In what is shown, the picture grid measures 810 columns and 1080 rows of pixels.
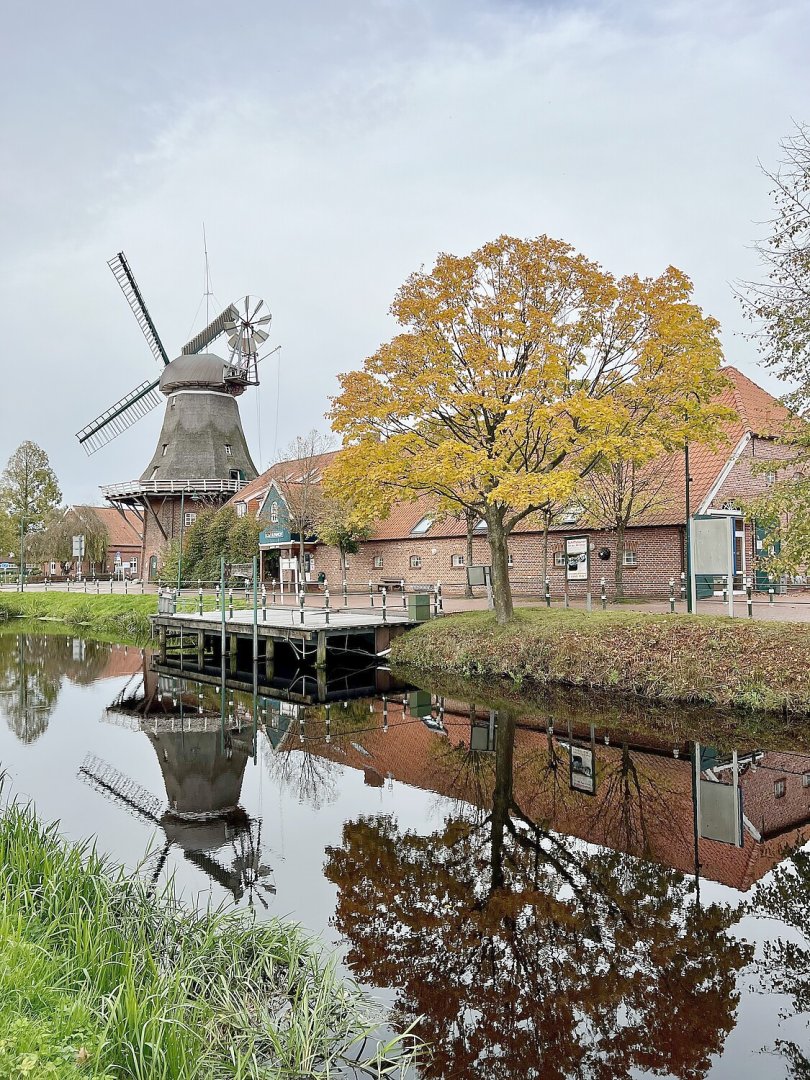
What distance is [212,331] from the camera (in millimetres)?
41000

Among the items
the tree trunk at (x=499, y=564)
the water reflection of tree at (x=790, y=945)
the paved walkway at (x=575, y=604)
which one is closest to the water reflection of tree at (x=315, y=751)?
the tree trunk at (x=499, y=564)

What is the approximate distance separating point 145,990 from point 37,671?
1877 cm

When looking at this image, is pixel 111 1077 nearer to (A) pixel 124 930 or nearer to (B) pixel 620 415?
(A) pixel 124 930

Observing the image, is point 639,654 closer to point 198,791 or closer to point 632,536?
point 198,791

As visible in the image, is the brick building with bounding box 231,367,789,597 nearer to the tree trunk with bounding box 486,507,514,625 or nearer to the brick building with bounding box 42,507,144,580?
the tree trunk with bounding box 486,507,514,625

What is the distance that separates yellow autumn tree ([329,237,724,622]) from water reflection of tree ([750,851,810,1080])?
7982mm

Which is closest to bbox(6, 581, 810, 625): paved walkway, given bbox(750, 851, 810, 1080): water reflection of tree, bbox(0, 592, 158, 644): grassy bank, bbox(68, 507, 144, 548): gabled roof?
bbox(0, 592, 158, 644): grassy bank

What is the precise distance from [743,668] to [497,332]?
7836 mm

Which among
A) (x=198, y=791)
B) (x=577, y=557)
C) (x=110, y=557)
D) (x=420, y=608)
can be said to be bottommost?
(x=198, y=791)

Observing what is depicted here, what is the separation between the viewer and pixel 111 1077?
9.31ft

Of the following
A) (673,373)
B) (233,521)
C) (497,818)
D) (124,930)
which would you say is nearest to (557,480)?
(673,373)

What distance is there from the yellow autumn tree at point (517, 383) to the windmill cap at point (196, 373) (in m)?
26.3

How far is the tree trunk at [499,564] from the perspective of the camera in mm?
15617

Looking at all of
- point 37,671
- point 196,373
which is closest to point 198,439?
point 196,373
